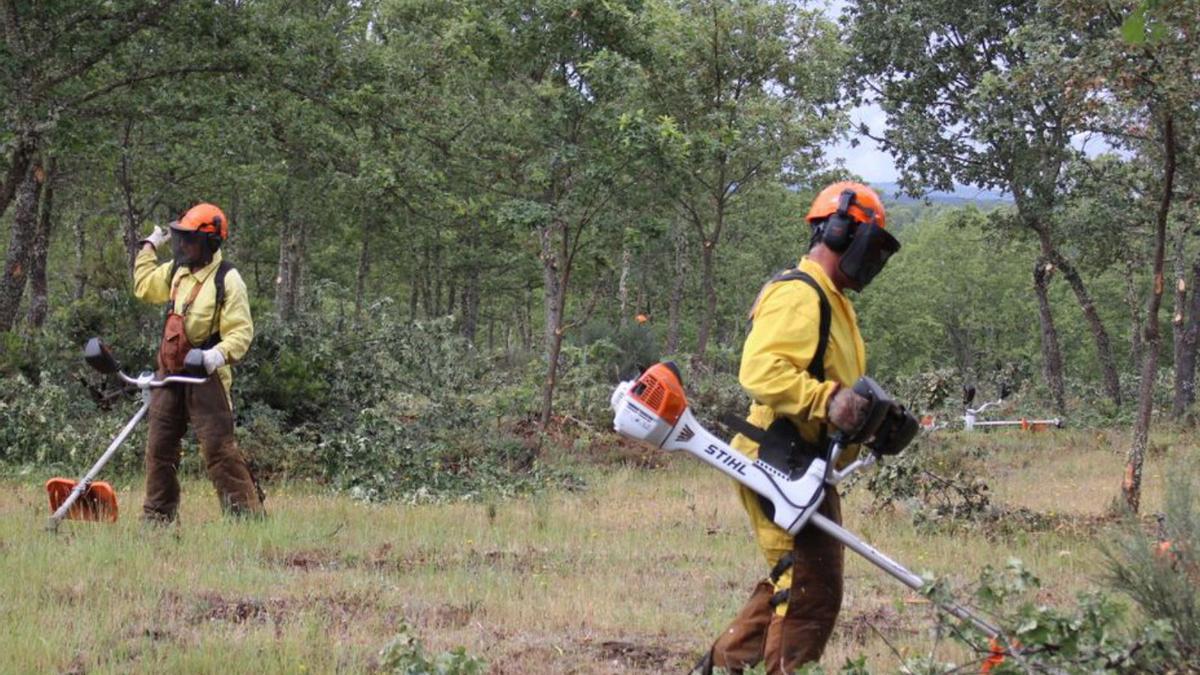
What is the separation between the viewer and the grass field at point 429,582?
463 cm

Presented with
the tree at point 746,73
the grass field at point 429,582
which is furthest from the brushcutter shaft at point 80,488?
the tree at point 746,73

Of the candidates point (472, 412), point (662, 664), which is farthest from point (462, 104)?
point (662, 664)

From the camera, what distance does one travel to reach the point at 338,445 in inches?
418

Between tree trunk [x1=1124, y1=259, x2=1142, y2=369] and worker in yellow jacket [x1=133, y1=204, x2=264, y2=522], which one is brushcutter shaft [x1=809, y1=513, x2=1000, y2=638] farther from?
tree trunk [x1=1124, y1=259, x2=1142, y2=369]

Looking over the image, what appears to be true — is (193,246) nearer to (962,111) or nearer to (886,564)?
(886,564)

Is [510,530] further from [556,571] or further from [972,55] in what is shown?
[972,55]

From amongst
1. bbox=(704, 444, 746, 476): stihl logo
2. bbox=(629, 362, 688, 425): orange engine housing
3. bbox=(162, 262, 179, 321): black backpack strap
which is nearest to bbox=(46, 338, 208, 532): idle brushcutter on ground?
bbox=(162, 262, 179, 321): black backpack strap

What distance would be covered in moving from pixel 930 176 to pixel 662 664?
1859cm

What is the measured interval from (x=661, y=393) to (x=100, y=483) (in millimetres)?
4930

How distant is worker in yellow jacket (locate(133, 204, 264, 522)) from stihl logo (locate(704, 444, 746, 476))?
4006mm

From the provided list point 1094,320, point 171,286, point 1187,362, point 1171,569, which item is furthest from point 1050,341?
point 1171,569

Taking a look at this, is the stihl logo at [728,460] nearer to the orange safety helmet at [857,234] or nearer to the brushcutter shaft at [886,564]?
the brushcutter shaft at [886,564]

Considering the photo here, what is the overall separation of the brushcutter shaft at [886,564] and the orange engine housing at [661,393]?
→ 0.58m

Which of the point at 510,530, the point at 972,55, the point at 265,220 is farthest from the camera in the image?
the point at 265,220
